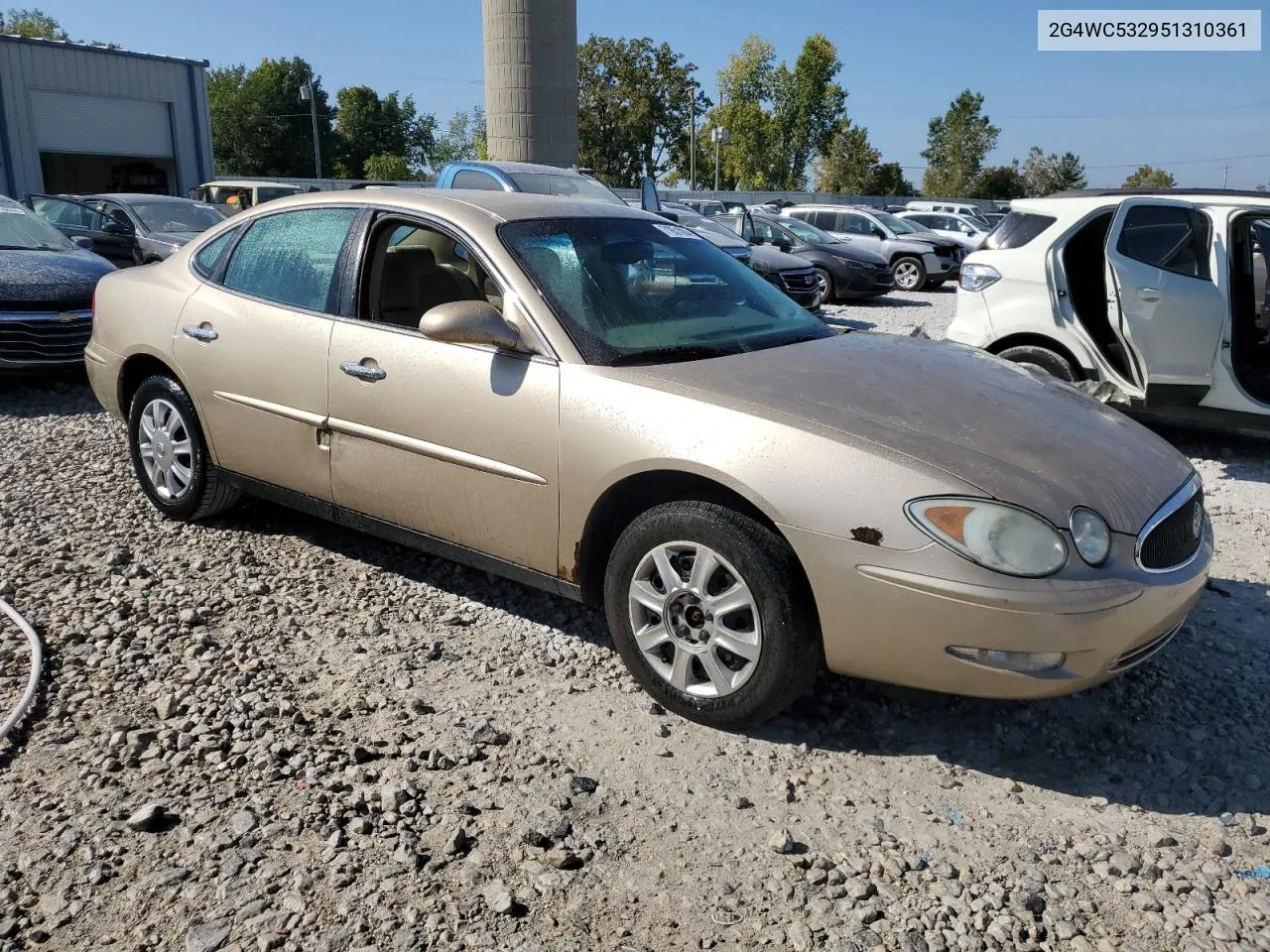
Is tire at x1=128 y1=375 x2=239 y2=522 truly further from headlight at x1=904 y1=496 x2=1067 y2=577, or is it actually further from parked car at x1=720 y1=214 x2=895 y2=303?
parked car at x1=720 y1=214 x2=895 y2=303

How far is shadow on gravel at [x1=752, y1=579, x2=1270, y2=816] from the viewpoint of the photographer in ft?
9.98

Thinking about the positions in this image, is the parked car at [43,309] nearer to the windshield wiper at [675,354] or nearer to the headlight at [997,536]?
the windshield wiper at [675,354]

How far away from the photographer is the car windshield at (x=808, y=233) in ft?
59.2

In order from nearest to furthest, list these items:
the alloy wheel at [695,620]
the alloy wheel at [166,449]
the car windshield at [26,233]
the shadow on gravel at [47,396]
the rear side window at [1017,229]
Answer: the alloy wheel at [695,620], the alloy wheel at [166,449], the rear side window at [1017,229], the shadow on gravel at [47,396], the car windshield at [26,233]

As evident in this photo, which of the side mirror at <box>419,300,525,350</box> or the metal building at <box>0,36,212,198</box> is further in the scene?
the metal building at <box>0,36,212,198</box>

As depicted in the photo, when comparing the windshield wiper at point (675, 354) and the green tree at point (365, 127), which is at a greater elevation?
the green tree at point (365, 127)

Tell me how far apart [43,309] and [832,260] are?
12.0 metres

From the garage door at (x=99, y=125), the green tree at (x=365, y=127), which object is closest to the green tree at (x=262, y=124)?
the green tree at (x=365, y=127)

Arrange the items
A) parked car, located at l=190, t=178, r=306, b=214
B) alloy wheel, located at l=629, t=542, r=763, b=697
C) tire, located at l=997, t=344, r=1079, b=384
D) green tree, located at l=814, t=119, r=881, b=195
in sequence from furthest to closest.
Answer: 1. green tree, located at l=814, t=119, r=881, b=195
2. parked car, located at l=190, t=178, r=306, b=214
3. tire, located at l=997, t=344, r=1079, b=384
4. alloy wheel, located at l=629, t=542, r=763, b=697

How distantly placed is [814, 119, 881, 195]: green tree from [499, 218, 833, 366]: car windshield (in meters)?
62.3

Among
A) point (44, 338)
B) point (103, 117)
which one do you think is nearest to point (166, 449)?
point (44, 338)

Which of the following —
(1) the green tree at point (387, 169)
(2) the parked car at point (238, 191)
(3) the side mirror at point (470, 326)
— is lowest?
(3) the side mirror at point (470, 326)

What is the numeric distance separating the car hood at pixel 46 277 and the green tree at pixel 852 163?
59.2 metres

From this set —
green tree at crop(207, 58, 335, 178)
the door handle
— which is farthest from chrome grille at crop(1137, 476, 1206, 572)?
green tree at crop(207, 58, 335, 178)
